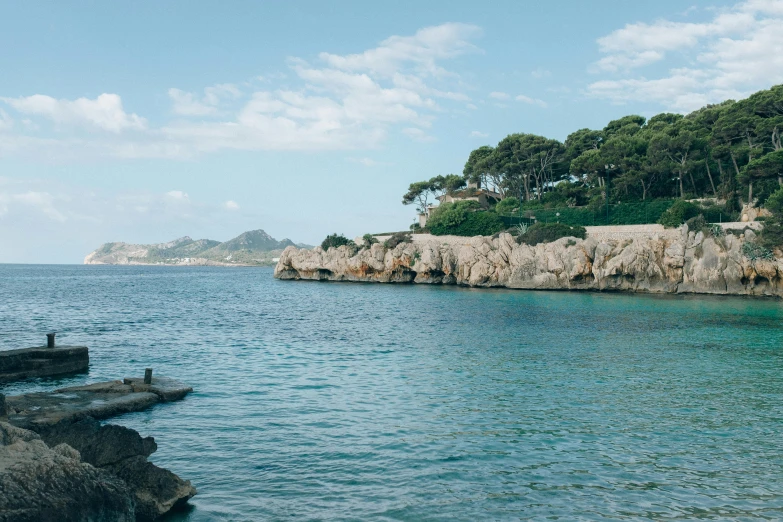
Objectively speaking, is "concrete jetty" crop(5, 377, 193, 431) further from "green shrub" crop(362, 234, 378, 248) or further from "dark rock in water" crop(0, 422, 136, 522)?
"green shrub" crop(362, 234, 378, 248)

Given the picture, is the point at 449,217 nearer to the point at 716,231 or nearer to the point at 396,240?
the point at 396,240

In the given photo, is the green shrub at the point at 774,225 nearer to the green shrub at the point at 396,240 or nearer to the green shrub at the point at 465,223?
the green shrub at the point at 465,223

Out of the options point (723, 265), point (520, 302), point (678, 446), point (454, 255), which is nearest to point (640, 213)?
point (723, 265)

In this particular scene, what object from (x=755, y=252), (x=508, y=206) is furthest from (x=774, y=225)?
(x=508, y=206)

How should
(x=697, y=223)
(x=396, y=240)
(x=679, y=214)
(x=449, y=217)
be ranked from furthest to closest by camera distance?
1. (x=449, y=217)
2. (x=396, y=240)
3. (x=679, y=214)
4. (x=697, y=223)

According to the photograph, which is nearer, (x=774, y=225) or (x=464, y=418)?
(x=464, y=418)

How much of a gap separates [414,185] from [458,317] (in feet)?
266

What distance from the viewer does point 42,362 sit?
21.0 meters

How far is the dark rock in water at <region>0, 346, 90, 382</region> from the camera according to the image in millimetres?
20281

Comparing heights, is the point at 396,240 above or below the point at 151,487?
above

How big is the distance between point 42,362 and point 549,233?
6165 centimetres

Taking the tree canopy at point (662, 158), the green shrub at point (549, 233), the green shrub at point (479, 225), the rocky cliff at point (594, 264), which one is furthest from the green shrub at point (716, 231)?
the green shrub at point (479, 225)

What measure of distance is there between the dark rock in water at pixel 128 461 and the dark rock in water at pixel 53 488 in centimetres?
144

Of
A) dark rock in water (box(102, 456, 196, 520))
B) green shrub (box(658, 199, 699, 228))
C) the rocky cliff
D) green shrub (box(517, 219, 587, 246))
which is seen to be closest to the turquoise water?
dark rock in water (box(102, 456, 196, 520))
